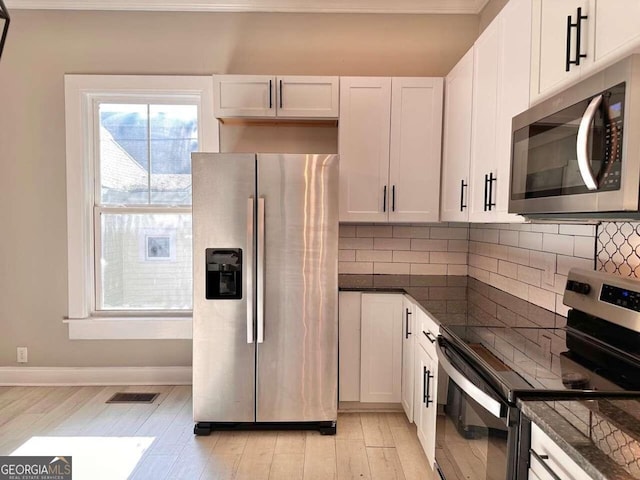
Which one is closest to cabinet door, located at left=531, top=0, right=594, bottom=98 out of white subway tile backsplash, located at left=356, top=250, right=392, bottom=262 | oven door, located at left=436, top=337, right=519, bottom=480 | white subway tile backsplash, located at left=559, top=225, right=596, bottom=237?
white subway tile backsplash, located at left=559, top=225, right=596, bottom=237

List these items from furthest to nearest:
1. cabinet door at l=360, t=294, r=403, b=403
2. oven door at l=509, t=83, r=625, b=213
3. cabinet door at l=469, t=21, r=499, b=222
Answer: cabinet door at l=360, t=294, r=403, b=403
cabinet door at l=469, t=21, r=499, b=222
oven door at l=509, t=83, r=625, b=213

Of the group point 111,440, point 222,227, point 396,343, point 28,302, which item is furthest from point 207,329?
point 28,302

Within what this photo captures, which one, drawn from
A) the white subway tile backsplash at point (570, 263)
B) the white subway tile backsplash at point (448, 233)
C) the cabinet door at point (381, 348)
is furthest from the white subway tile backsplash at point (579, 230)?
the white subway tile backsplash at point (448, 233)

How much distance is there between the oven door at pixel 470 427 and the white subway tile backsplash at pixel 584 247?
758mm

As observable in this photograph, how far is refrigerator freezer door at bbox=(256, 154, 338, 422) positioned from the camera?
235cm

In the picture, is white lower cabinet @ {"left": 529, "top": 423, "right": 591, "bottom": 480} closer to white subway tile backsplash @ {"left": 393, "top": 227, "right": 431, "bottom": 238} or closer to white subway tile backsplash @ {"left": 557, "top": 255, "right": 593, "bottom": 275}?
white subway tile backsplash @ {"left": 557, "top": 255, "right": 593, "bottom": 275}

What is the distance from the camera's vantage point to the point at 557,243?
6.46ft

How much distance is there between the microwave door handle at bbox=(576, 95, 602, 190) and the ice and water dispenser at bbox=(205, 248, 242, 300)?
1.79 meters

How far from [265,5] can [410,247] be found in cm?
217

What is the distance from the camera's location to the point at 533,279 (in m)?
2.17

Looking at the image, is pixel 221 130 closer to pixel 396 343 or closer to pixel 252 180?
pixel 252 180

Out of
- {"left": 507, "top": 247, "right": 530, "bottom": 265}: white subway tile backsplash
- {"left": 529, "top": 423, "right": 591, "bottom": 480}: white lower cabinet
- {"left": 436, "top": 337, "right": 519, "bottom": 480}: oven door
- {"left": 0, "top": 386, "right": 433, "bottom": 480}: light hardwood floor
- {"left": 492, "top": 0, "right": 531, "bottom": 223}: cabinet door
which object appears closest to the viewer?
{"left": 529, "top": 423, "right": 591, "bottom": 480}: white lower cabinet

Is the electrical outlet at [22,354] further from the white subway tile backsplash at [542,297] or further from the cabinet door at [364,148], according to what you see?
the white subway tile backsplash at [542,297]

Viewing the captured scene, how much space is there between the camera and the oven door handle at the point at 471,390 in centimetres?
115
